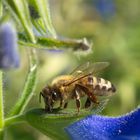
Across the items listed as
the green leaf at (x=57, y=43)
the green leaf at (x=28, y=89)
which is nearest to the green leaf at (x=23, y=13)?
the green leaf at (x=57, y=43)

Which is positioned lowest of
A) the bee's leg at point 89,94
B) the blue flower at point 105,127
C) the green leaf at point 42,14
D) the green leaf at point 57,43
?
the blue flower at point 105,127

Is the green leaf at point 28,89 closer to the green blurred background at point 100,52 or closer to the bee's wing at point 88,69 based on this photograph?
the bee's wing at point 88,69

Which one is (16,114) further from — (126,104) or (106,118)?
(126,104)

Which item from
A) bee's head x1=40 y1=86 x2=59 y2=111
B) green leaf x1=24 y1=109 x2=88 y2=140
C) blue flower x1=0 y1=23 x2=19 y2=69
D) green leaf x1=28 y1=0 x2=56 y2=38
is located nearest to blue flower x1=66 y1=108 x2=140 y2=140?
green leaf x1=24 y1=109 x2=88 y2=140

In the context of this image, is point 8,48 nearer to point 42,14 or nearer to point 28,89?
point 42,14

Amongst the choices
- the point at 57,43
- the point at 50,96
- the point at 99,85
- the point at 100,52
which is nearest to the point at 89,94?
the point at 99,85

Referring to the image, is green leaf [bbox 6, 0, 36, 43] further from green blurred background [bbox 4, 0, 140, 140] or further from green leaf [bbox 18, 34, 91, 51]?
green blurred background [bbox 4, 0, 140, 140]
